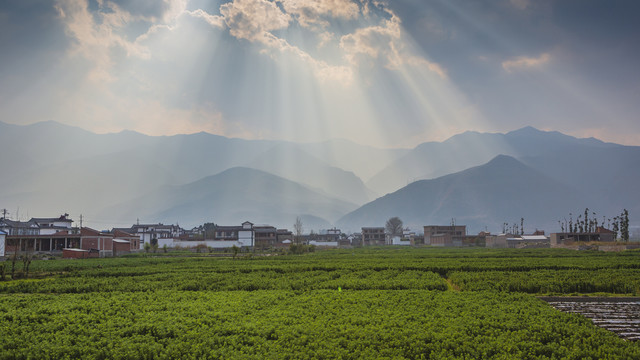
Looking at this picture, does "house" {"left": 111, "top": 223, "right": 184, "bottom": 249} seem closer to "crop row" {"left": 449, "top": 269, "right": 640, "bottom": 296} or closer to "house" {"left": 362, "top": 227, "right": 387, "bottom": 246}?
"house" {"left": 362, "top": 227, "right": 387, "bottom": 246}

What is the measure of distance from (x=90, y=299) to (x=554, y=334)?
23.7 metres

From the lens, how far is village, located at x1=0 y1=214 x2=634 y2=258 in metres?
82.2

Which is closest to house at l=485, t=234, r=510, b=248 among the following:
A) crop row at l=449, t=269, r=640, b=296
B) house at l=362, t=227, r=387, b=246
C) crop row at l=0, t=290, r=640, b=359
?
house at l=362, t=227, r=387, b=246

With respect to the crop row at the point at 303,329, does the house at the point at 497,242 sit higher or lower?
lower

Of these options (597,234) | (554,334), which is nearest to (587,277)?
(554,334)

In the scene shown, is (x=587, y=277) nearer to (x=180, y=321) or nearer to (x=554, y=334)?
(x=554, y=334)

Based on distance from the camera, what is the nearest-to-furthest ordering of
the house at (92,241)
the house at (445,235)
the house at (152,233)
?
the house at (92,241) → the house at (152,233) → the house at (445,235)

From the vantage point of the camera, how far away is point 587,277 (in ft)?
115

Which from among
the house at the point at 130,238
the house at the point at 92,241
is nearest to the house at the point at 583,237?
the house at the point at 130,238

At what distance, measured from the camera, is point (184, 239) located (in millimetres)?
126188

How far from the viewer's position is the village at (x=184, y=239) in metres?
82.2

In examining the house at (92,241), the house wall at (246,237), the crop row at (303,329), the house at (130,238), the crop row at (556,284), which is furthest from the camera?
the house wall at (246,237)

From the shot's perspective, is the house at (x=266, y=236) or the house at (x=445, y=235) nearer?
the house at (x=266, y=236)

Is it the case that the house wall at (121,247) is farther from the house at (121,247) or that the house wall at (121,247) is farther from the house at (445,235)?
the house at (445,235)
